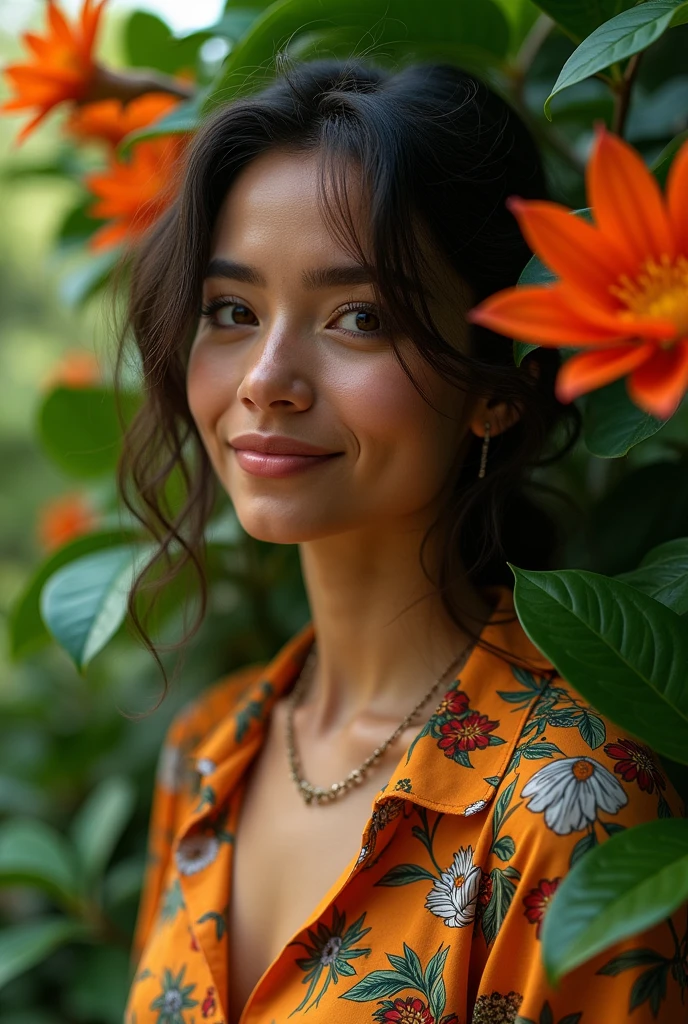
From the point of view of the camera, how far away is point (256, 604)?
4.39ft

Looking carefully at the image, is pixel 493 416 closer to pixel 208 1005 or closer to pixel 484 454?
pixel 484 454

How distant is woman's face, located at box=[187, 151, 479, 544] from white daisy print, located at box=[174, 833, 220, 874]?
0.38m

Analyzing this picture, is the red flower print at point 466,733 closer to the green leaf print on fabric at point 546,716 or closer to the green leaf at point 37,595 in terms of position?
the green leaf print on fabric at point 546,716

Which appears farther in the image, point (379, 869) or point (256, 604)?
point (256, 604)

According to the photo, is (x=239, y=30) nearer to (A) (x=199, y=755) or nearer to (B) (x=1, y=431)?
(A) (x=199, y=755)

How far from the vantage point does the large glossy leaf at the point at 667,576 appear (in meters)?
0.72

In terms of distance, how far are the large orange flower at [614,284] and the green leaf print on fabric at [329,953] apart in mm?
555

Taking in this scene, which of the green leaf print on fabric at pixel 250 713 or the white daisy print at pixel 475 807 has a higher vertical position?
the white daisy print at pixel 475 807

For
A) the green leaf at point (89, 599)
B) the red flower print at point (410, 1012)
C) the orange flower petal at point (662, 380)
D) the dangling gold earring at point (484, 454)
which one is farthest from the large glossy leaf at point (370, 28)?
the red flower print at point (410, 1012)

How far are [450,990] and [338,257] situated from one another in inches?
22.9

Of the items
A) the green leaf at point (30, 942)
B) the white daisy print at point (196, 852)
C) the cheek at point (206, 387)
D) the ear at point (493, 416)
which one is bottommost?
the green leaf at point (30, 942)

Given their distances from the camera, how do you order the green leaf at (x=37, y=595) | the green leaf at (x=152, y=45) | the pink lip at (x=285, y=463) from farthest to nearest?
the green leaf at (x=152, y=45) < the green leaf at (x=37, y=595) < the pink lip at (x=285, y=463)

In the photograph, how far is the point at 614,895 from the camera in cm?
51

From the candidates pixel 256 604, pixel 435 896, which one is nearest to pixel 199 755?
pixel 256 604
